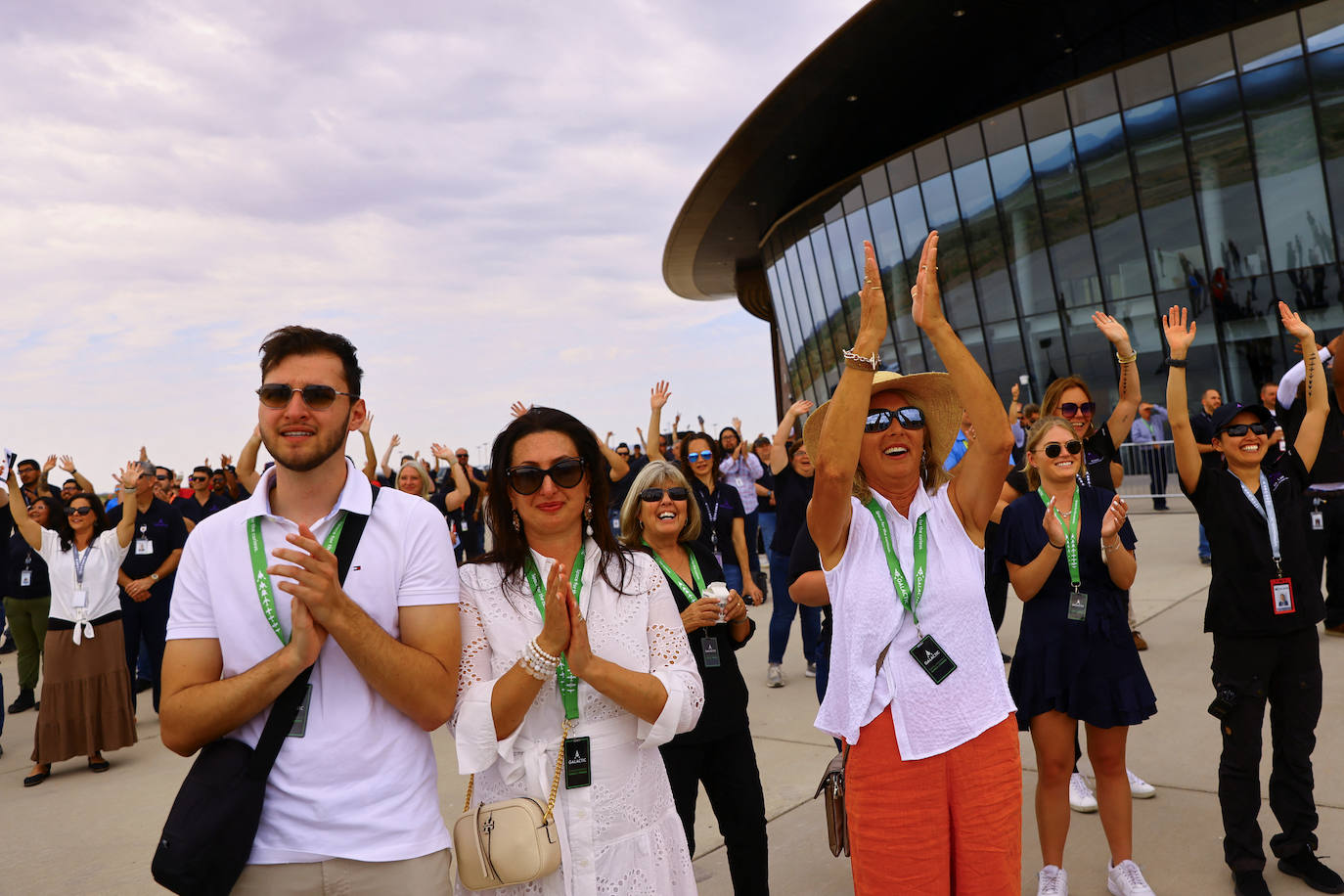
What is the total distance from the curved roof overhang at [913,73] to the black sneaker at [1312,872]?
18.0 metres

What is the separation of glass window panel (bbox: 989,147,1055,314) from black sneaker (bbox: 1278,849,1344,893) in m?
19.7

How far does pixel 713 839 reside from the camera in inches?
186

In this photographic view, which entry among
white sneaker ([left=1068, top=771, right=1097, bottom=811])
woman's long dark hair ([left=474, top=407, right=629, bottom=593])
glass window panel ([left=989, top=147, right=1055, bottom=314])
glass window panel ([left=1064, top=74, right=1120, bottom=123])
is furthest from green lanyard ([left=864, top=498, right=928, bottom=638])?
glass window panel ([left=989, top=147, right=1055, bottom=314])

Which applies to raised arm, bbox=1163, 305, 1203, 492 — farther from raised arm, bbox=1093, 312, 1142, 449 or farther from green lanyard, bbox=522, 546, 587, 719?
green lanyard, bbox=522, 546, 587, 719

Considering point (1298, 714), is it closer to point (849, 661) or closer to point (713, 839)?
point (849, 661)

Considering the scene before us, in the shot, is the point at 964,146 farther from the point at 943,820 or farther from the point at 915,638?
the point at 943,820

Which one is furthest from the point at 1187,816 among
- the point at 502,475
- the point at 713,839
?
the point at 502,475

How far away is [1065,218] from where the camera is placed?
21250mm

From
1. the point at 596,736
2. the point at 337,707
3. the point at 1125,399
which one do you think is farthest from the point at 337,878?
the point at 1125,399

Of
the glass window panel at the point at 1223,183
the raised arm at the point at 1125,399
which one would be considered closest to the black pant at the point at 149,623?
the raised arm at the point at 1125,399

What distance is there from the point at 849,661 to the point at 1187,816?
2.82m

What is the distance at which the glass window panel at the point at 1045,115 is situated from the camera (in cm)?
2095

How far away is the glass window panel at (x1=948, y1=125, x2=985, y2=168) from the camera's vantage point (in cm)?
2267

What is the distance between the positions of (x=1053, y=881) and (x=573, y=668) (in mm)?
2540
